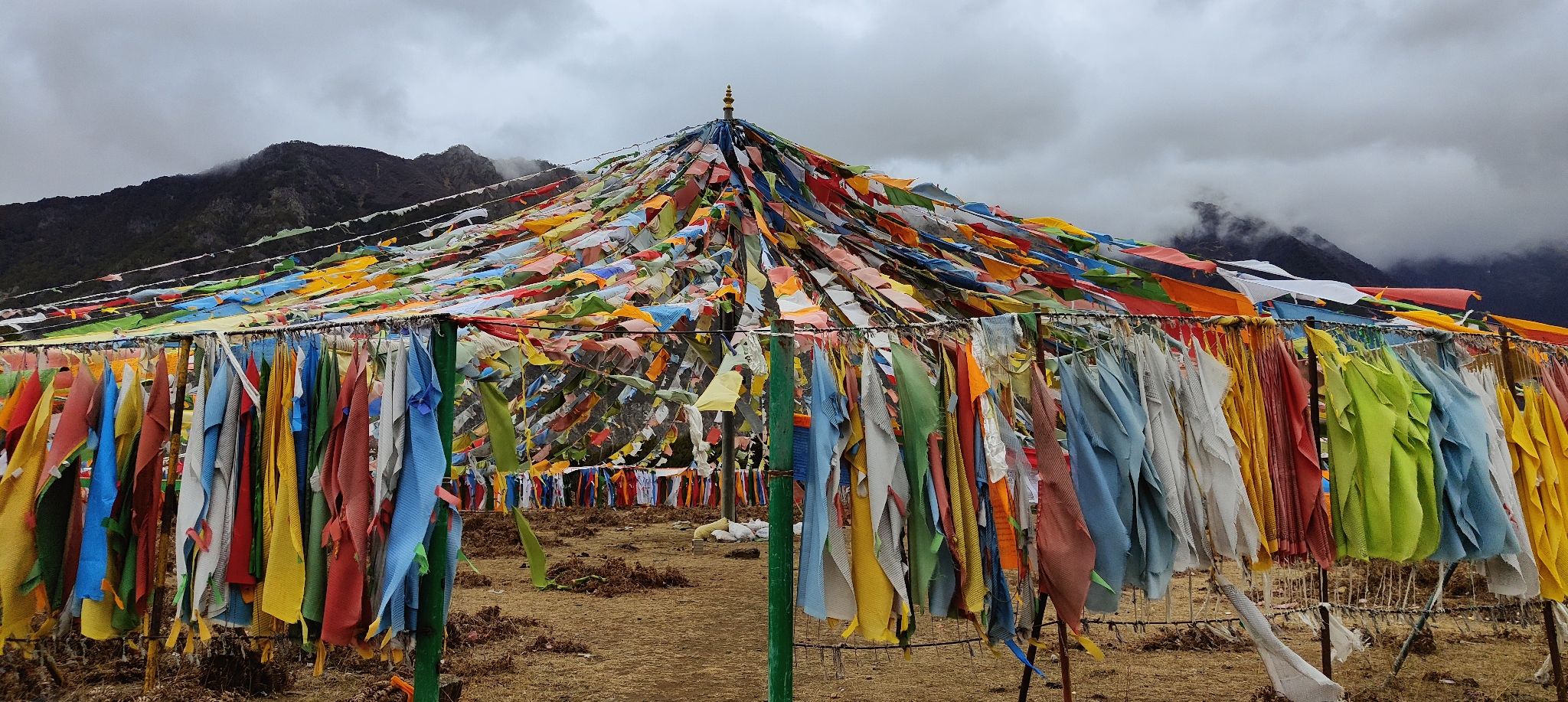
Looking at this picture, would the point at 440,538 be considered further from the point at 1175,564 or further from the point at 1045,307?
the point at 1045,307

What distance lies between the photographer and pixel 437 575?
3.47m

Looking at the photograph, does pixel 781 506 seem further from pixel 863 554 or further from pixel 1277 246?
pixel 1277 246

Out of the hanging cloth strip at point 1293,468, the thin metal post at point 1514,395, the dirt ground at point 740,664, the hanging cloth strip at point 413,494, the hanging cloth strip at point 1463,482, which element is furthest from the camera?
the dirt ground at point 740,664

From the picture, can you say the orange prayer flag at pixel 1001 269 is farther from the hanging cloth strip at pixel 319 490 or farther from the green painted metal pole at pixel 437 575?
the hanging cloth strip at pixel 319 490

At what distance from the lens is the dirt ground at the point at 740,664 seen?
514 centimetres

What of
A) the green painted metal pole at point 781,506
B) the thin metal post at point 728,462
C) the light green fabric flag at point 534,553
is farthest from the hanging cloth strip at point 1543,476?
the thin metal post at point 728,462

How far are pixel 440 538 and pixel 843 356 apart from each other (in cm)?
182

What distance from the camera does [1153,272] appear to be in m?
4.79

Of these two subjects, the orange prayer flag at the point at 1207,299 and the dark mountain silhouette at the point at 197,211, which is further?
the dark mountain silhouette at the point at 197,211

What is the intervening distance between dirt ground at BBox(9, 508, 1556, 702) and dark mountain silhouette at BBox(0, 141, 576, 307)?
18078 mm

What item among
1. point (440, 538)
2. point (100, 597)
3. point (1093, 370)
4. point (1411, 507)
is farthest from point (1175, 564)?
point (100, 597)

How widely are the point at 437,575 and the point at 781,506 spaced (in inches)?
56.4

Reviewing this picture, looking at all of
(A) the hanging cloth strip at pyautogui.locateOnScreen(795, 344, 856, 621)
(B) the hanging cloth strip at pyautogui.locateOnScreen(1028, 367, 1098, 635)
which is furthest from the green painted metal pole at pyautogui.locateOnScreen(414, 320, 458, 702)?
(B) the hanging cloth strip at pyautogui.locateOnScreen(1028, 367, 1098, 635)

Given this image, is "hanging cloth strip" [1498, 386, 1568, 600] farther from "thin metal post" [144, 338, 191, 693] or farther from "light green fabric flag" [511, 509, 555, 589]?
"thin metal post" [144, 338, 191, 693]
